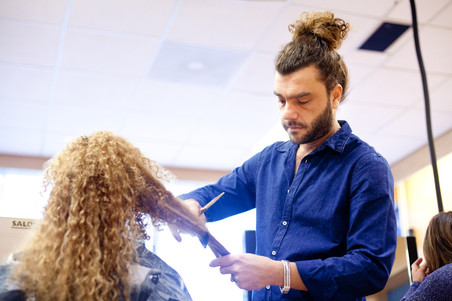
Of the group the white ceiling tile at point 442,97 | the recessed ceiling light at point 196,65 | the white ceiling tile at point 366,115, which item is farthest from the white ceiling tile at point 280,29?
the white ceiling tile at point 442,97

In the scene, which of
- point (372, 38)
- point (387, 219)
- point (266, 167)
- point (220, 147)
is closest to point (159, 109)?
point (220, 147)

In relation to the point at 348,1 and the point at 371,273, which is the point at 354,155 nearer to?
the point at 371,273

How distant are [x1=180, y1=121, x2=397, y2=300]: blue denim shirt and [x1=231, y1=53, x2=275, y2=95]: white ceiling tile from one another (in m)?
2.59

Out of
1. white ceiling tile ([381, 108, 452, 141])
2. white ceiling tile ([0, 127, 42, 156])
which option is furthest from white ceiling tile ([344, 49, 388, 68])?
white ceiling tile ([0, 127, 42, 156])

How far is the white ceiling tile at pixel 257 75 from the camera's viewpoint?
14.0 ft

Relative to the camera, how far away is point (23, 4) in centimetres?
353

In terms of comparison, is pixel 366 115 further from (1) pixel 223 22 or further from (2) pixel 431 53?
(1) pixel 223 22

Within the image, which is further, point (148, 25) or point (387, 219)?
point (148, 25)

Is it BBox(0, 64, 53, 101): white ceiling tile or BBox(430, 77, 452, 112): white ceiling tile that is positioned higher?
BBox(0, 64, 53, 101): white ceiling tile

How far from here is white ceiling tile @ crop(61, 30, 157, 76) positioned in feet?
13.0

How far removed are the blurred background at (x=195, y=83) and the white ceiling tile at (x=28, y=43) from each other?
0.01 meters

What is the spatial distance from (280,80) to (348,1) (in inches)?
84.9

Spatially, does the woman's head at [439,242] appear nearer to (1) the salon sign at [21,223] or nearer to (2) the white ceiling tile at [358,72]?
(1) the salon sign at [21,223]

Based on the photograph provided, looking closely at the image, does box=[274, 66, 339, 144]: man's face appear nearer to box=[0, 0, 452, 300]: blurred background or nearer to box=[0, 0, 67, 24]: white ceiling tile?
box=[0, 0, 452, 300]: blurred background
